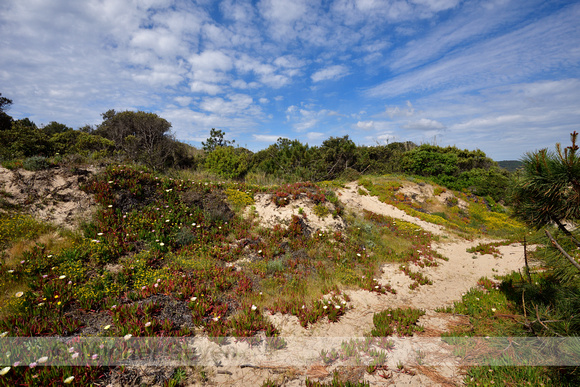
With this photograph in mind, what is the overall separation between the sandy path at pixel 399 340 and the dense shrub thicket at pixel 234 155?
938 centimetres

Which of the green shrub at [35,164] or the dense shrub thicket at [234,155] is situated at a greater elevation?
the dense shrub thicket at [234,155]

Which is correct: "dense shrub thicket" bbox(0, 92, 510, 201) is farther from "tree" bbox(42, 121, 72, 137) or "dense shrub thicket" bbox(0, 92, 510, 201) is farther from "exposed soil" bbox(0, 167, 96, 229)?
"exposed soil" bbox(0, 167, 96, 229)

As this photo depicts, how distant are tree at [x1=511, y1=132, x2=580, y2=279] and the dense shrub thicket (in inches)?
578

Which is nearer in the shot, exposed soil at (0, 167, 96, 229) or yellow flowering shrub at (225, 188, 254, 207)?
exposed soil at (0, 167, 96, 229)

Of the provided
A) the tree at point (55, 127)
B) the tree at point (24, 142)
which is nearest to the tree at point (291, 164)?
the tree at point (24, 142)

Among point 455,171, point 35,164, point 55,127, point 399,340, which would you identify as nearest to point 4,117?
point 55,127

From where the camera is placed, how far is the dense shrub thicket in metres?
16.6

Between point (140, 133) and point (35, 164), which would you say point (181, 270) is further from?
point (140, 133)

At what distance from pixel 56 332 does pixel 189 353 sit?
246 cm

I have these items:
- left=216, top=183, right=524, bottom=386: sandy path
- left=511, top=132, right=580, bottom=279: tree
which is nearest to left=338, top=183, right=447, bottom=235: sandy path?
left=216, top=183, right=524, bottom=386: sandy path

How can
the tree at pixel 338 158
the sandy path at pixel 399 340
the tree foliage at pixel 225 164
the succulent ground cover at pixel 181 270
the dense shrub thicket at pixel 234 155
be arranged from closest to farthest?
the sandy path at pixel 399 340, the succulent ground cover at pixel 181 270, the dense shrub thicket at pixel 234 155, the tree foliage at pixel 225 164, the tree at pixel 338 158

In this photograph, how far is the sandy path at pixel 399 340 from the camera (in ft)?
13.1

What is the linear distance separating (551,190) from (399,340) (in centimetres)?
399

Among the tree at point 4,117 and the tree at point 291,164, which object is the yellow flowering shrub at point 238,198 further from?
the tree at point 4,117
